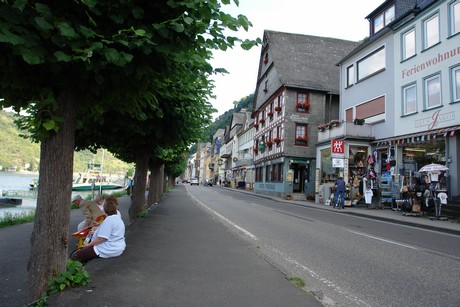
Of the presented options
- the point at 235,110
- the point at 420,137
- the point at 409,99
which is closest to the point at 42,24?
the point at 420,137

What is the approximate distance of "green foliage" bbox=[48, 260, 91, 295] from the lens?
3.93m

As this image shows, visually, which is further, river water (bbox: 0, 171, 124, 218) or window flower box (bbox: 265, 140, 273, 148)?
window flower box (bbox: 265, 140, 273, 148)

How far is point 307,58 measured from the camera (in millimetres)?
38062

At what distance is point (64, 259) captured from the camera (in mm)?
4176

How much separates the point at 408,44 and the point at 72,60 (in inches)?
821

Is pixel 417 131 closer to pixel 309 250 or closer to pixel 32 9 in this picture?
pixel 309 250

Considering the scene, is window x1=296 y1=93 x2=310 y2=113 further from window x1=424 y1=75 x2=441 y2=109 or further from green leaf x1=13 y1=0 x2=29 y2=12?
green leaf x1=13 y1=0 x2=29 y2=12

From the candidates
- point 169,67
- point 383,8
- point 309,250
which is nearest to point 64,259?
point 169,67

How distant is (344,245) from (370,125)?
1617cm

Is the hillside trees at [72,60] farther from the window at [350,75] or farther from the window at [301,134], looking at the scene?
the window at [301,134]

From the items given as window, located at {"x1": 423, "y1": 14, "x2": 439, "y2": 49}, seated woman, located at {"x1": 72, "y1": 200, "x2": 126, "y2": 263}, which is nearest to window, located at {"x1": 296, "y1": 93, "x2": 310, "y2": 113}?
window, located at {"x1": 423, "y1": 14, "x2": 439, "y2": 49}

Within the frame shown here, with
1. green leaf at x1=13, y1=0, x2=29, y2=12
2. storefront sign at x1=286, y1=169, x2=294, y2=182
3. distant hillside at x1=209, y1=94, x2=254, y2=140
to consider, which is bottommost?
storefront sign at x1=286, y1=169, x2=294, y2=182

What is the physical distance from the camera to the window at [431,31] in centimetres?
1791

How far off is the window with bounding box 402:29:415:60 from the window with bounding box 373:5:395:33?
2457 millimetres
